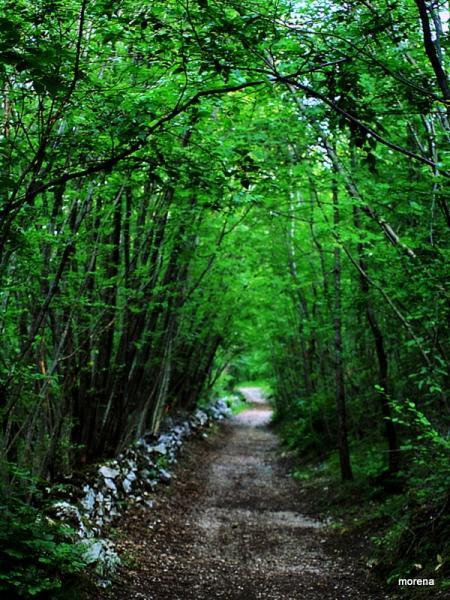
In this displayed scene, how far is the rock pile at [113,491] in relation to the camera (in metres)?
5.13

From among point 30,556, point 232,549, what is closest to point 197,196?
point 30,556

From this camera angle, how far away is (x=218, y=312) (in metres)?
13.3

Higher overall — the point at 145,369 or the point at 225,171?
the point at 225,171

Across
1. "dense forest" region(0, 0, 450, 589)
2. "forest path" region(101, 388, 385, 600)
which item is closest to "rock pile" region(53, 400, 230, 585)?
"forest path" region(101, 388, 385, 600)

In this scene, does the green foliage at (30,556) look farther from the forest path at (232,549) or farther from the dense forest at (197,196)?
the forest path at (232,549)

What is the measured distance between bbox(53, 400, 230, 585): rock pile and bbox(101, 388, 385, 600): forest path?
21 cm

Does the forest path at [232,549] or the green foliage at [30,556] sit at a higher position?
the green foliage at [30,556]

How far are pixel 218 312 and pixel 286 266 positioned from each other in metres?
2.28

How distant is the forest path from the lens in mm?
5113

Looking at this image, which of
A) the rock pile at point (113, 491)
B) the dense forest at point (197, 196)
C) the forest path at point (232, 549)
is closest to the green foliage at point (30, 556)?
the dense forest at point (197, 196)

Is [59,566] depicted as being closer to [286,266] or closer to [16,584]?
[16,584]

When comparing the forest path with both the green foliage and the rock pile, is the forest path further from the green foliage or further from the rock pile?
the green foliage

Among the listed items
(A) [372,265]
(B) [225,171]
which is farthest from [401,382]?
(B) [225,171]

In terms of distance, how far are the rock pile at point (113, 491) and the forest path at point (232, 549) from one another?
0.21 m
